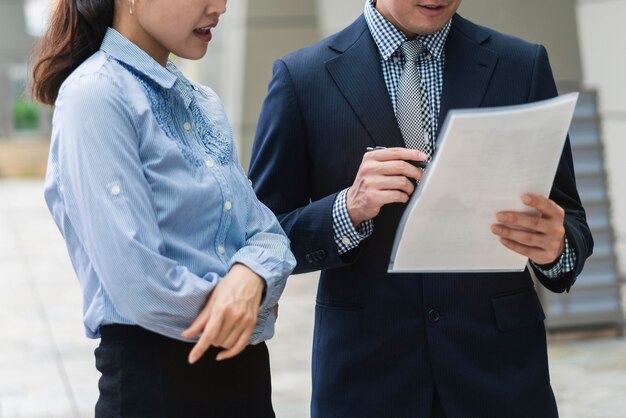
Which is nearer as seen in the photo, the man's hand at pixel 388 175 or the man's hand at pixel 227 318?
the man's hand at pixel 227 318

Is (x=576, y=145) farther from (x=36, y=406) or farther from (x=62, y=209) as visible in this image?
(x=62, y=209)

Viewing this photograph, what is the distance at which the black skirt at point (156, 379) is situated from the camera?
6.45 ft

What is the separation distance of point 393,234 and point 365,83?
1.18 feet

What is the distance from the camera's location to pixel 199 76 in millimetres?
17031

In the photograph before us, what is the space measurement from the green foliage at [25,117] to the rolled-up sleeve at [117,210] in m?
24.5

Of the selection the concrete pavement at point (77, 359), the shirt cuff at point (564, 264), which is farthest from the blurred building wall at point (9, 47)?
the shirt cuff at point (564, 264)

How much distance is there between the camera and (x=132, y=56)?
2.01m

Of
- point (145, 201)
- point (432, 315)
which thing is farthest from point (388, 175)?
point (145, 201)

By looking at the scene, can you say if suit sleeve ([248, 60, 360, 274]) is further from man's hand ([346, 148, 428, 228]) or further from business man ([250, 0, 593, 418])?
man's hand ([346, 148, 428, 228])

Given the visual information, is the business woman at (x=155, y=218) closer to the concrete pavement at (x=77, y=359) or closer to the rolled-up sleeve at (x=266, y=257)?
the rolled-up sleeve at (x=266, y=257)

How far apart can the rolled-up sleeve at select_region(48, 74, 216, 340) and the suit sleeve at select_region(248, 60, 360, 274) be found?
605 mm

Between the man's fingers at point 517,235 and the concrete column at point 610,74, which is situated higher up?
the man's fingers at point 517,235

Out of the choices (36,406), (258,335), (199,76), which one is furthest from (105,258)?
(199,76)

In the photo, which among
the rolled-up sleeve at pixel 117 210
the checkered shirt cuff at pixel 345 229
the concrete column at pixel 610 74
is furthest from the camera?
the concrete column at pixel 610 74
